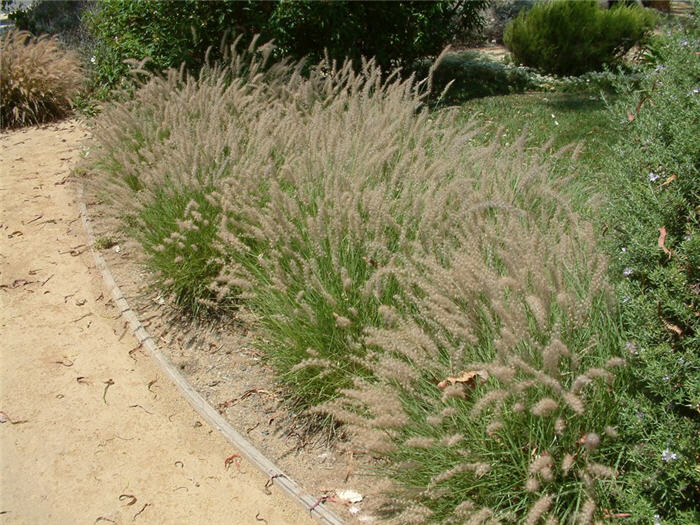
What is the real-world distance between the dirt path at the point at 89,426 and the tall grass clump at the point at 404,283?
2.01 feet

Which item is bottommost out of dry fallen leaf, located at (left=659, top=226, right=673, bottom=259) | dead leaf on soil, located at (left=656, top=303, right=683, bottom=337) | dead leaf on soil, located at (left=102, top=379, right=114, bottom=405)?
dead leaf on soil, located at (left=102, top=379, right=114, bottom=405)

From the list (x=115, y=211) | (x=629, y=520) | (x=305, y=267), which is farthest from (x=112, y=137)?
(x=629, y=520)

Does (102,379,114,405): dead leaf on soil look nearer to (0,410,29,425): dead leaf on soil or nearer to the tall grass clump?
(0,410,29,425): dead leaf on soil

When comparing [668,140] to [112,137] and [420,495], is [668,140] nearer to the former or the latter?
[420,495]

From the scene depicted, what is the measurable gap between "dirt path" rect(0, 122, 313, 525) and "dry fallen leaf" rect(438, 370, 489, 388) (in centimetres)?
105

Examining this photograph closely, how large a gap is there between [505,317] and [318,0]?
6.48 meters

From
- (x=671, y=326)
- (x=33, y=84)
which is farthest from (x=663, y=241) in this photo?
(x=33, y=84)

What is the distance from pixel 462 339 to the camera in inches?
119

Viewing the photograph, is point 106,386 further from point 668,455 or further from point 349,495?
point 668,455

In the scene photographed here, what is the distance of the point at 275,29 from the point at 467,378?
21.0ft

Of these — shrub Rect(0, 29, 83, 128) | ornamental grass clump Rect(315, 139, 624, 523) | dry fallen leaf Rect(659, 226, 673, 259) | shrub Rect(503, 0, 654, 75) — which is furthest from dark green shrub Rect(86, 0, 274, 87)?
dry fallen leaf Rect(659, 226, 673, 259)

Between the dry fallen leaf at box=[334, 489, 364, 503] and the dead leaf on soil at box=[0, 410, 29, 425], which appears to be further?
the dead leaf on soil at box=[0, 410, 29, 425]

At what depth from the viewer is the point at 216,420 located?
398 cm

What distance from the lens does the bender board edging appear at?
3.31m
